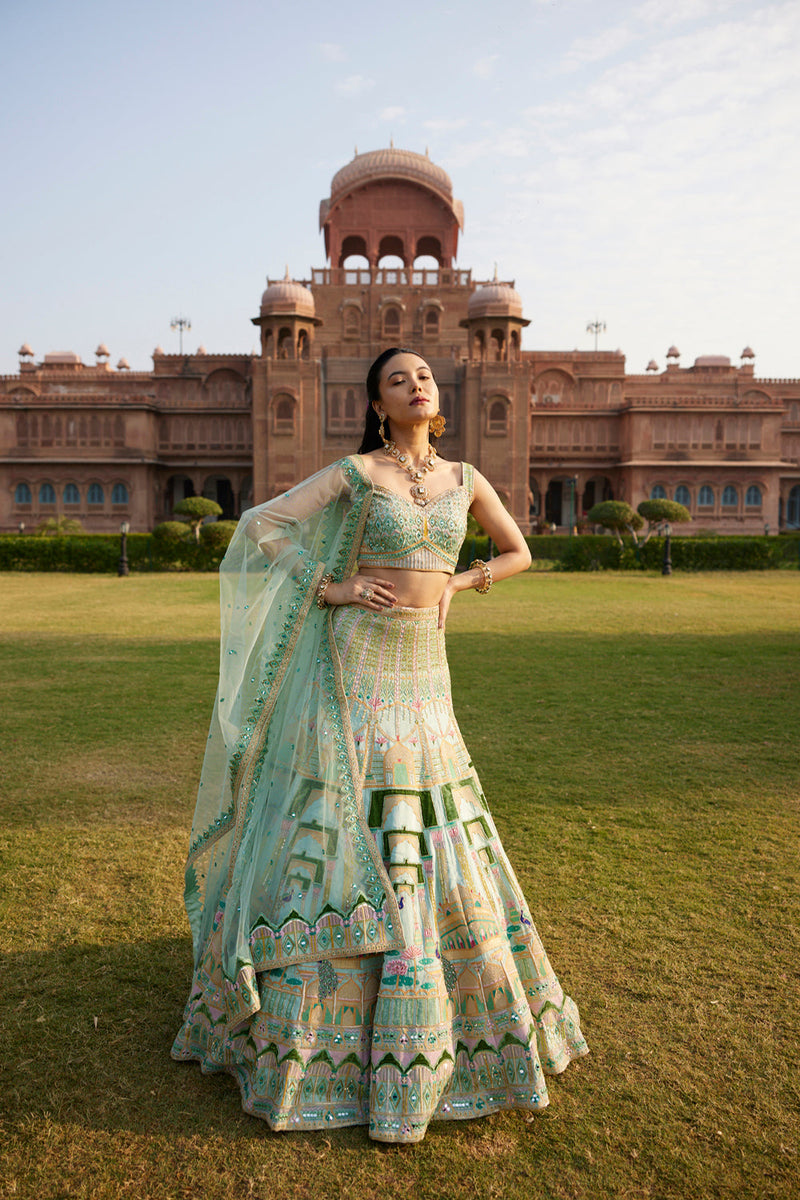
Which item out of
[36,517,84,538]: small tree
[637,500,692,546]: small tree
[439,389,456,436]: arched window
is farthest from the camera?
[439,389,456,436]: arched window

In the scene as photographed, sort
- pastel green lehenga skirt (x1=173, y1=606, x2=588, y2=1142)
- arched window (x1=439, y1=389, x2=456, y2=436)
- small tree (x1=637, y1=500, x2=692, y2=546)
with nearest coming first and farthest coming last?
pastel green lehenga skirt (x1=173, y1=606, x2=588, y2=1142)
small tree (x1=637, y1=500, x2=692, y2=546)
arched window (x1=439, y1=389, x2=456, y2=436)

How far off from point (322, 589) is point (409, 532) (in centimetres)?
31

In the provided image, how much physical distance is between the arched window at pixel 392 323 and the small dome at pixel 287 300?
3.09 metres

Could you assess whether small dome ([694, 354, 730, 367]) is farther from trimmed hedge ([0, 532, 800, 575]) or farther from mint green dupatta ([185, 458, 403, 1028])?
mint green dupatta ([185, 458, 403, 1028])

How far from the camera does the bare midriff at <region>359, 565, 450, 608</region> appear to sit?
8.67ft

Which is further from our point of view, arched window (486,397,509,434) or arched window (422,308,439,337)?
arched window (422,308,439,337)

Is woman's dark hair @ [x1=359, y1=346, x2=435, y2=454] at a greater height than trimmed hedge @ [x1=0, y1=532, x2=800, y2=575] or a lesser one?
greater

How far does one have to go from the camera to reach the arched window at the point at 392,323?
34.3 metres

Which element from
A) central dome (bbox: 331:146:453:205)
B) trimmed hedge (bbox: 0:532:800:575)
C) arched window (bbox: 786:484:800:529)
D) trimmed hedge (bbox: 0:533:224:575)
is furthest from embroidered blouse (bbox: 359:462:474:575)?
arched window (bbox: 786:484:800:529)

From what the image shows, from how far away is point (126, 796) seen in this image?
16.0 ft

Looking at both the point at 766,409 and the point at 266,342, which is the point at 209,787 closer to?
the point at 266,342

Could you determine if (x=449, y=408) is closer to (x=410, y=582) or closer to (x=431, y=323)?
(x=431, y=323)

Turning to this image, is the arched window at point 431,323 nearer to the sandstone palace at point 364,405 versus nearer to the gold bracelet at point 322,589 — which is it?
the sandstone palace at point 364,405

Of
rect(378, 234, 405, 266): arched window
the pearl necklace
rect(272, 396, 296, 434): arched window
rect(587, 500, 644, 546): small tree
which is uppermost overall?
rect(378, 234, 405, 266): arched window
